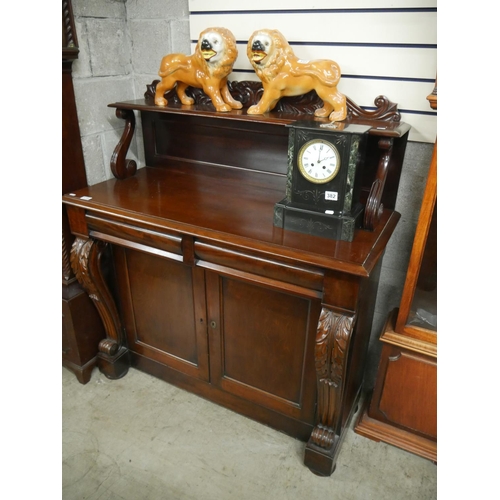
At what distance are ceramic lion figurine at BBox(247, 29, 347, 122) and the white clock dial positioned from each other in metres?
0.26

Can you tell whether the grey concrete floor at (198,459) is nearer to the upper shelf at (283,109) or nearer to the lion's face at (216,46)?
the upper shelf at (283,109)

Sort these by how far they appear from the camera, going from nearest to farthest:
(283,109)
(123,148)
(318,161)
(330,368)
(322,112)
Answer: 1. (318,161)
2. (330,368)
3. (322,112)
4. (283,109)
5. (123,148)

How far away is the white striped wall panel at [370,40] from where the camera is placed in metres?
1.48

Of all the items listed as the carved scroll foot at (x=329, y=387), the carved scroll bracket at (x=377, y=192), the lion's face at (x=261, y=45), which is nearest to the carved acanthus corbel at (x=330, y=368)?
the carved scroll foot at (x=329, y=387)

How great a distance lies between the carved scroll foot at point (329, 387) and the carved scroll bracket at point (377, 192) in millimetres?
339

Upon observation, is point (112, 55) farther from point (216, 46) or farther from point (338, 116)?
point (338, 116)

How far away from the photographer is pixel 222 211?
162cm

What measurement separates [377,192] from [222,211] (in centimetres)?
58

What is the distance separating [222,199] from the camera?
172cm

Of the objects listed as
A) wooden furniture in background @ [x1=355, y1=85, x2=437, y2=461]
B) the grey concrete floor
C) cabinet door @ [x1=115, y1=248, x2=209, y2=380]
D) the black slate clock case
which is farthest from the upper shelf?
the grey concrete floor

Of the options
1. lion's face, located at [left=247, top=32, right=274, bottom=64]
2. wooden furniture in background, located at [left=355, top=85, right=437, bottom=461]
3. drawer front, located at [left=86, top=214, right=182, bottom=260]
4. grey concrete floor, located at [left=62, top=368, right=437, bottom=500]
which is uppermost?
lion's face, located at [left=247, top=32, right=274, bottom=64]

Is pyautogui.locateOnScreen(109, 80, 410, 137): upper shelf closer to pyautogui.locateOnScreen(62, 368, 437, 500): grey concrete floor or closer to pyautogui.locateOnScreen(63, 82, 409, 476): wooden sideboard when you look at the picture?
pyautogui.locateOnScreen(63, 82, 409, 476): wooden sideboard

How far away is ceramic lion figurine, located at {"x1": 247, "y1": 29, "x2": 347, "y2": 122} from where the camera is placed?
150 cm

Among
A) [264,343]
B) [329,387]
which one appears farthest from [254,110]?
[329,387]
